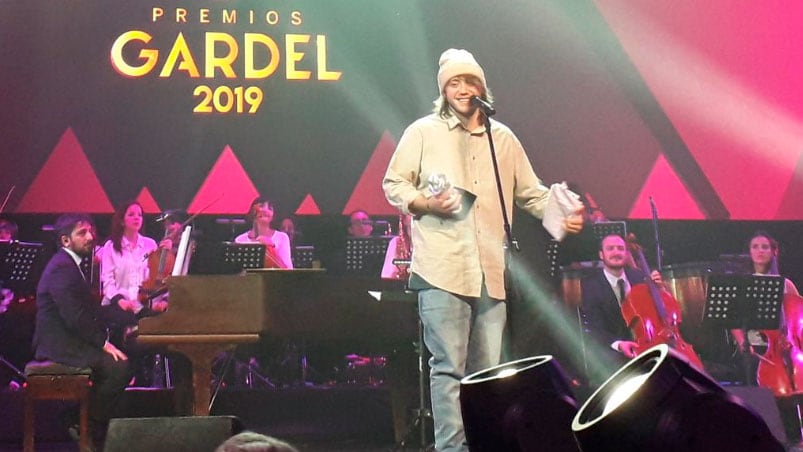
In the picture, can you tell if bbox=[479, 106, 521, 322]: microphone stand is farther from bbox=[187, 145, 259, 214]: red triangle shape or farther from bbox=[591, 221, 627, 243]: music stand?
bbox=[187, 145, 259, 214]: red triangle shape

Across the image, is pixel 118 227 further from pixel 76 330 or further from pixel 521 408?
pixel 521 408

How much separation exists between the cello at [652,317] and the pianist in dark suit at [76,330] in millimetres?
3639

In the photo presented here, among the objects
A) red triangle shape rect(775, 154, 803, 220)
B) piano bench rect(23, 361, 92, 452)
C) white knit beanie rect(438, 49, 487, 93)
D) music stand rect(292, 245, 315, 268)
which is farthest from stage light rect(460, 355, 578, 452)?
red triangle shape rect(775, 154, 803, 220)

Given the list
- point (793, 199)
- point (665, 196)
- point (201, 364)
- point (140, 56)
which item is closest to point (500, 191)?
point (201, 364)

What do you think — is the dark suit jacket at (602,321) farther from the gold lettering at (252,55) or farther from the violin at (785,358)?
the gold lettering at (252,55)

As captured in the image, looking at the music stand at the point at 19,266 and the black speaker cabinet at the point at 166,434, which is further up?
the music stand at the point at 19,266

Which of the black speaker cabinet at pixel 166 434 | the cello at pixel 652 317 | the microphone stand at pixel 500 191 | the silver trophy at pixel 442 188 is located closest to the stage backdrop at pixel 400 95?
the cello at pixel 652 317

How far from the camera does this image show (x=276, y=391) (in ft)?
23.0

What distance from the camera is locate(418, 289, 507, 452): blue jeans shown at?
3717 mm

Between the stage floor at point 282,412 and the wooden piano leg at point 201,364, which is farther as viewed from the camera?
the stage floor at point 282,412

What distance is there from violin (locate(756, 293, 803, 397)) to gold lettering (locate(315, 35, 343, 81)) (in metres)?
4.54

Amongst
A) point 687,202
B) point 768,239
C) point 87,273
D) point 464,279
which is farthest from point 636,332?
point 87,273

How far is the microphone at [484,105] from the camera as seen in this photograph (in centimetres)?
397

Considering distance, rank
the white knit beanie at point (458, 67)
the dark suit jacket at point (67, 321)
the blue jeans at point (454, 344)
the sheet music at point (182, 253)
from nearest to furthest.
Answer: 1. the blue jeans at point (454, 344)
2. the white knit beanie at point (458, 67)
3. the sheet music at point (182, 253)
4. the dark suit jacket at point (67, 321)
